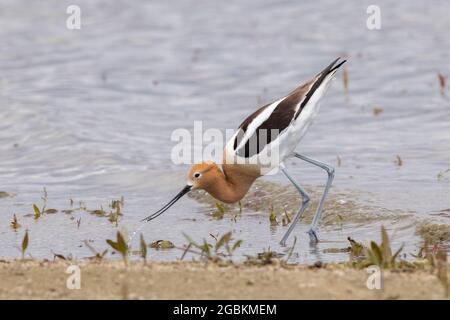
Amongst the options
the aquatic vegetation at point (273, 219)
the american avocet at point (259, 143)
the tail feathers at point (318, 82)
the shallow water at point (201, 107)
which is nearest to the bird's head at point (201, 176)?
the american avocet at point (259, 143)

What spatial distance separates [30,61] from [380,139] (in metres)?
6.98

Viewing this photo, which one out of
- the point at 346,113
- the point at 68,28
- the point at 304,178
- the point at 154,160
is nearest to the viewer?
the point at 304,178

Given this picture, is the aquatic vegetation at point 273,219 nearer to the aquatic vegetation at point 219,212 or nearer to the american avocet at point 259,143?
the aquatic vegetation at point 219,212

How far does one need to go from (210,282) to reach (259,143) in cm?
221

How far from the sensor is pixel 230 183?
7.82 m

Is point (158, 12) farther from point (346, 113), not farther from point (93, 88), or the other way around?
point (346, 113)

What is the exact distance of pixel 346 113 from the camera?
12750 millimetres

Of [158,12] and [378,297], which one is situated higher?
[158,12]

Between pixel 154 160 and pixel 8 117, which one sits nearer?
pixel 154 160

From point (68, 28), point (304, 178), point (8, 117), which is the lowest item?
point (304, 178)

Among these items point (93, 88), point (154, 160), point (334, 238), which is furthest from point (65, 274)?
point (93, 88)

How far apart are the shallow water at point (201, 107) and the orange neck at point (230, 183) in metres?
0.42

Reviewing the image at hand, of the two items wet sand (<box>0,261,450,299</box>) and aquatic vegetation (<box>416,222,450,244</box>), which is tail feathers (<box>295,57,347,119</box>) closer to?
aquatic vegetation (<box>416,222,450,244</box>)

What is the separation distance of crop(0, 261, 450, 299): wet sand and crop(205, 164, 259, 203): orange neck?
1852 mm
